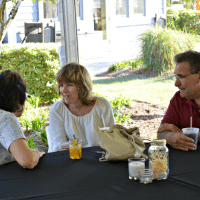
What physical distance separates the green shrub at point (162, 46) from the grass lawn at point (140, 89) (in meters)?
0.27

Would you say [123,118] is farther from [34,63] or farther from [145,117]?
[34,63]

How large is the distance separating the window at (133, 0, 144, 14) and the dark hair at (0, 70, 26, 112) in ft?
17.3

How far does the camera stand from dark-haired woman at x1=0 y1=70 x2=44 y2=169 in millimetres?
1615

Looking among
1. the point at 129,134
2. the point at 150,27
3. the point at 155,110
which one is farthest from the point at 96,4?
the point at 129,134

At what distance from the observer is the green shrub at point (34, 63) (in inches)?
234

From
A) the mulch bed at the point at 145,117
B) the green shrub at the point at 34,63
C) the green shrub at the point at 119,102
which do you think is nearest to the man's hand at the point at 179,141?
the mulch bed at the point at 145,117

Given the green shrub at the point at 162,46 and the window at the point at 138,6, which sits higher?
the window at the point at 138,6

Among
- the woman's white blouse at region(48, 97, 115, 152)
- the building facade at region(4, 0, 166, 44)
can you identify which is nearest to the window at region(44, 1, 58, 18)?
the building facade at region(4, 0, 166, 44)

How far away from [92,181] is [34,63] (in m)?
4.83

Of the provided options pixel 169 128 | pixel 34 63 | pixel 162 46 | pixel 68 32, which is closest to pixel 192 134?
pixel 169 128

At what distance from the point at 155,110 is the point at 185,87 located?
3167 millimetres

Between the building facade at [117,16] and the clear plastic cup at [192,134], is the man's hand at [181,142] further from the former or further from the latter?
the building facade at [117,16]

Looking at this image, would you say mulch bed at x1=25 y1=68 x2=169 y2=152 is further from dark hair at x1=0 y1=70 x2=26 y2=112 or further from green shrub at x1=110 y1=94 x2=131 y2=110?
dark hair at x1=0 y1=70 x2=26 y2=112

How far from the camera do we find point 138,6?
22.1ft
